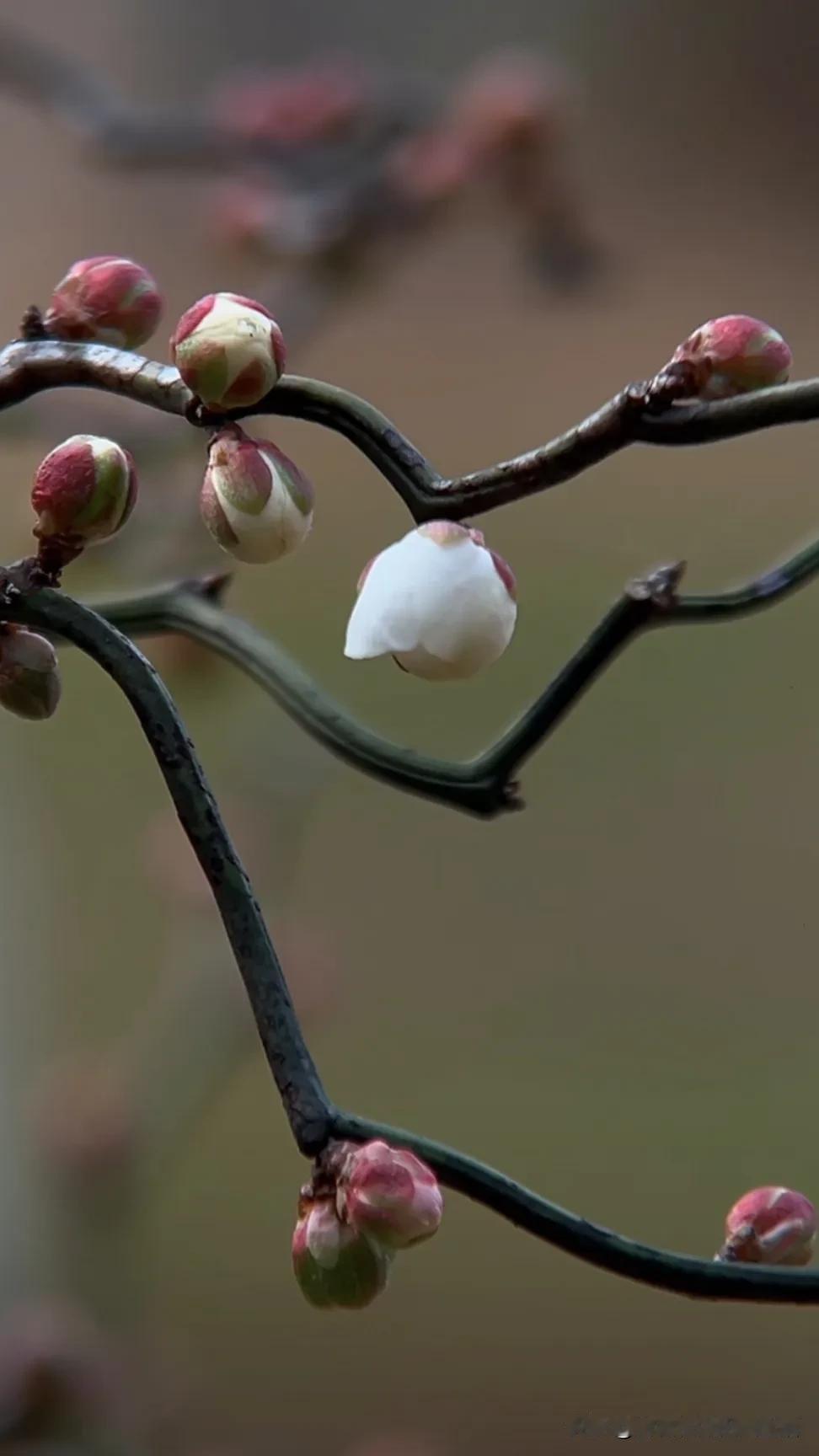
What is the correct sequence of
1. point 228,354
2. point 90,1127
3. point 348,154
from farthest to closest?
point 348,154 < point 90,1127 < point 228,354

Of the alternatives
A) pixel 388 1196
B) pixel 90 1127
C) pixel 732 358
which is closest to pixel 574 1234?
pixel 388 1196

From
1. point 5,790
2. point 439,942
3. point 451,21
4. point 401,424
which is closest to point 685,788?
point 439,942

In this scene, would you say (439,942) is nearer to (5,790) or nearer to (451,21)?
(5,790)

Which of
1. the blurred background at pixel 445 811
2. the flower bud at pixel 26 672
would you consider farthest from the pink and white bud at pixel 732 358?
the blurred background at pixel 445 811

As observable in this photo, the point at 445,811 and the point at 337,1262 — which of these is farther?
the point at 445,811

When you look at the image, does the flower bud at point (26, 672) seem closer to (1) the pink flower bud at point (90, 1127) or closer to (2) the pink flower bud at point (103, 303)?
(2) the pink flower bud at point (103, 303)

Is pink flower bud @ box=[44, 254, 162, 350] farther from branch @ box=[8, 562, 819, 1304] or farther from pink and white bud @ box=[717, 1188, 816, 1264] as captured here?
pink and white bud @ box=[717, 1188, 816, 1264]

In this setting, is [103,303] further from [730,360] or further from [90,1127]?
[90,1127]
